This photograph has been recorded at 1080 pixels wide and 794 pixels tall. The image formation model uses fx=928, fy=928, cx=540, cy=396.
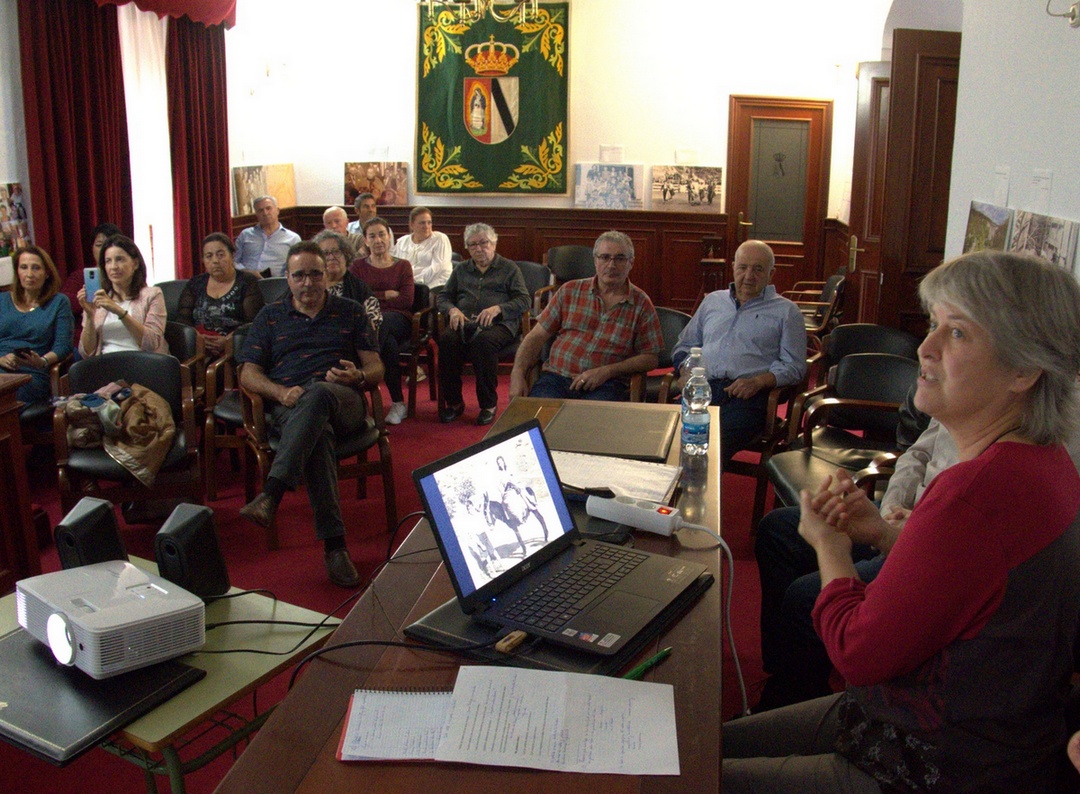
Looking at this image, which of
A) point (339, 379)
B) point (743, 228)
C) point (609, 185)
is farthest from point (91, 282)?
point (743, 228)

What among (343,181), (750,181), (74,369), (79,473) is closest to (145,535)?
(79,473)

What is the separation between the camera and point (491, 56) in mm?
8352

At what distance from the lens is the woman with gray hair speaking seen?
4.25 ft

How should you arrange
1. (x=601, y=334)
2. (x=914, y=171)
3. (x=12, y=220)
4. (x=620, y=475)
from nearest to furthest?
(x=620, y=475), (x=601, y=334), (x=914, y=171), (x=12, y=220)

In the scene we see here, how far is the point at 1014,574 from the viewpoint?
1291 mm

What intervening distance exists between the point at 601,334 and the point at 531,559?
2.50 m

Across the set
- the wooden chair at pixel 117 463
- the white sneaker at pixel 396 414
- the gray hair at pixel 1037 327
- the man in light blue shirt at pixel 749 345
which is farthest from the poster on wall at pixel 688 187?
the gray hair at pixel 1037 327

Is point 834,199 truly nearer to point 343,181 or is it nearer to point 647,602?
point 343,181

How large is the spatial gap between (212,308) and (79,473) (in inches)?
59.3

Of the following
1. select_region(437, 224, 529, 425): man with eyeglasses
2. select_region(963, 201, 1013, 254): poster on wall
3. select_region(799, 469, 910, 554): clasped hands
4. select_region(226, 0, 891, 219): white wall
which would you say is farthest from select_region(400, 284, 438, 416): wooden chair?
select_region(799, 469, 910, 554): clasped hands

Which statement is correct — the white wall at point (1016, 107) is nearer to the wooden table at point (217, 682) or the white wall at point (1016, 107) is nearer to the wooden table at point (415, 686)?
Result: the wooden table at point (415, 686)

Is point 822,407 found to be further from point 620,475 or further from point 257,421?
point 257,421

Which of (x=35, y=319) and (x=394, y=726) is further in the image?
(x=35, y=319)

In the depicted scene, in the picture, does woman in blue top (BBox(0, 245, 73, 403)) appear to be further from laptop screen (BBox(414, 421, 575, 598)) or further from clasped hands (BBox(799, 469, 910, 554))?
clasped hands (BBox(799, 469, 910, 554))
